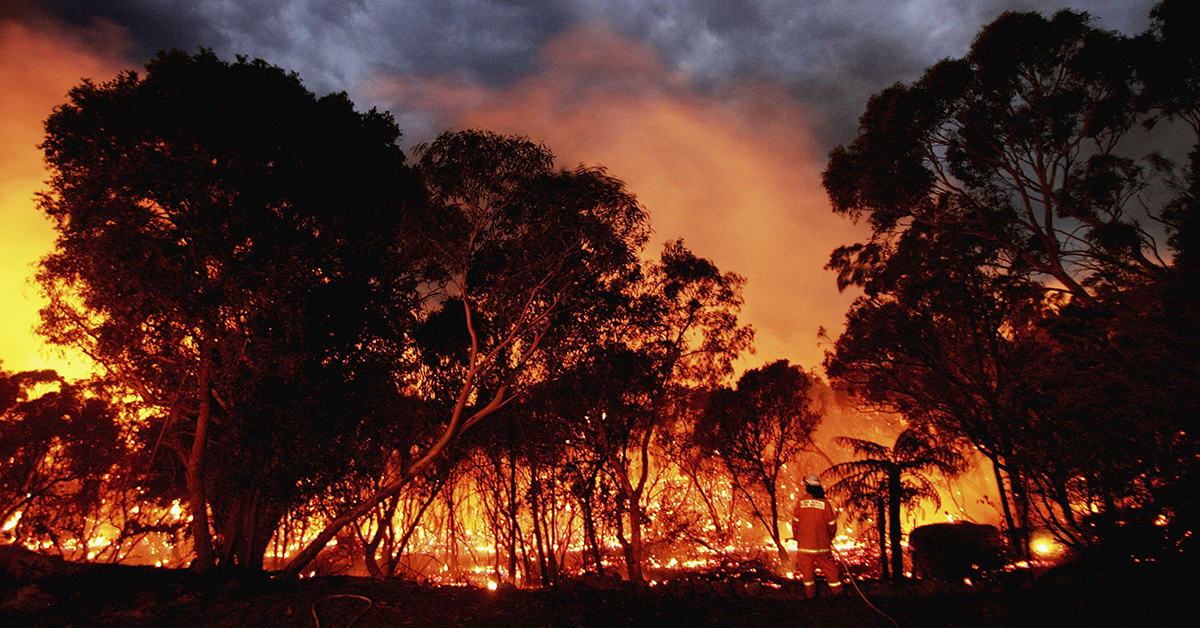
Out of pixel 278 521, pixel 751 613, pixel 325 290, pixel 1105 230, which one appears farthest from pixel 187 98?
pixel 1105 230

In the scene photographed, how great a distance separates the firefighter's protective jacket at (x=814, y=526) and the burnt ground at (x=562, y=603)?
31.1 inches

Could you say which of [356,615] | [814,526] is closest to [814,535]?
[814,526]

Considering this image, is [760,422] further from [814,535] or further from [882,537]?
[814,535]

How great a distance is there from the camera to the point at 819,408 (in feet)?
78.8

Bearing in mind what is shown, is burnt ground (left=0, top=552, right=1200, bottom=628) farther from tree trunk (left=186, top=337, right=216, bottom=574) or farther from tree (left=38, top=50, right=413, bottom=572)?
tree (left=38, top=50, right=413, bottom=572)

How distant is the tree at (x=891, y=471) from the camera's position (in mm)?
14508

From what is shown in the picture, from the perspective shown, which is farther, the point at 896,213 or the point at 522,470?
→ the point at 522,470

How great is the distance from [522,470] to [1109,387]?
1577 centimetres

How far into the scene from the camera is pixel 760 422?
2044 centimetres

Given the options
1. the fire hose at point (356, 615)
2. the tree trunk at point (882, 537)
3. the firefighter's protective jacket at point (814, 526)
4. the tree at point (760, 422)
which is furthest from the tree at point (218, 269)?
the tree at point (760, 422)

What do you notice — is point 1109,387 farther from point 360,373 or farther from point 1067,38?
point 360,373

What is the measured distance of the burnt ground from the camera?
6035mm

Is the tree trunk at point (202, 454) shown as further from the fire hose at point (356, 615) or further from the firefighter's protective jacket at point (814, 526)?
the firefighter's protective jacket at point (814, 526)

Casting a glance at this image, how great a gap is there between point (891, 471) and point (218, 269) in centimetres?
1443
